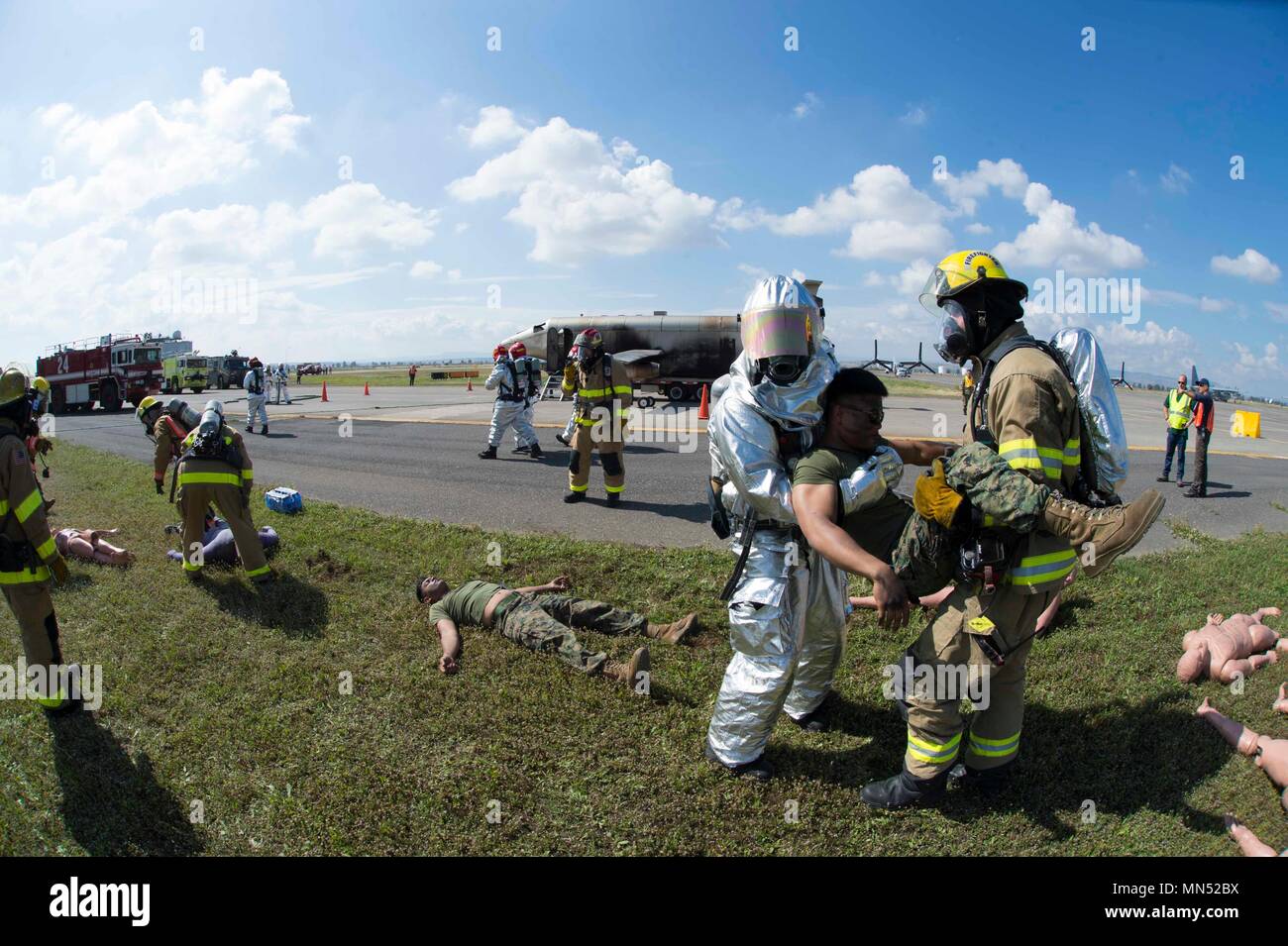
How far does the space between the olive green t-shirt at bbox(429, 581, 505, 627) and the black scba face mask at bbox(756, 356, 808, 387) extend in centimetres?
300

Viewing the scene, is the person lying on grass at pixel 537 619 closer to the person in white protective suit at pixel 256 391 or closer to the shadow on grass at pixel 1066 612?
the shadow on grass at pixel 1066 612

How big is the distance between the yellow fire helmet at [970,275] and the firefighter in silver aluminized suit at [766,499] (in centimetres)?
58

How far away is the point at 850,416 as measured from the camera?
10.9 feet

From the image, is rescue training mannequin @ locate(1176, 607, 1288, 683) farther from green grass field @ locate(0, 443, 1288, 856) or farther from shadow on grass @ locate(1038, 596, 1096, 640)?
shadow on grass @ locate(1038, 596, 1096, 640)

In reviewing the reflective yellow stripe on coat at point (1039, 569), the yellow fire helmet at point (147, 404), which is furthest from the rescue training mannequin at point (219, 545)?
the reflective yellow stripe on coat at point (1039, 569)

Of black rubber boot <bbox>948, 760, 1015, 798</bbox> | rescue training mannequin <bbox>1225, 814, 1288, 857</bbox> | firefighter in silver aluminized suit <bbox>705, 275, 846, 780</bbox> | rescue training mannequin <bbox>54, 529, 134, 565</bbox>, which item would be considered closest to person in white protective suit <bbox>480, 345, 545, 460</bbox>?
rescue training mannequin <bbox>54, 529, 134, 565</bbox>

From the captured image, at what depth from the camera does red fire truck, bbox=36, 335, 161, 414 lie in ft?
96.4

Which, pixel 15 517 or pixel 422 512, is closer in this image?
pixel 15 517

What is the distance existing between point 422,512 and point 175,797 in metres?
5.73

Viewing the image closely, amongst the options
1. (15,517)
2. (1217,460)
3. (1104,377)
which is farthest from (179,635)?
(1217,460)

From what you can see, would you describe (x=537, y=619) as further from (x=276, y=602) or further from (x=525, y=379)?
(x=525, y=379)

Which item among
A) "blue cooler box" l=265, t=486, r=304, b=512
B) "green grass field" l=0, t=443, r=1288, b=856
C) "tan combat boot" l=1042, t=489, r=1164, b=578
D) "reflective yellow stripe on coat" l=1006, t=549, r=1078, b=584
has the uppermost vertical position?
"tan combat boot" l=1042, t=489, r=1164, b=578
